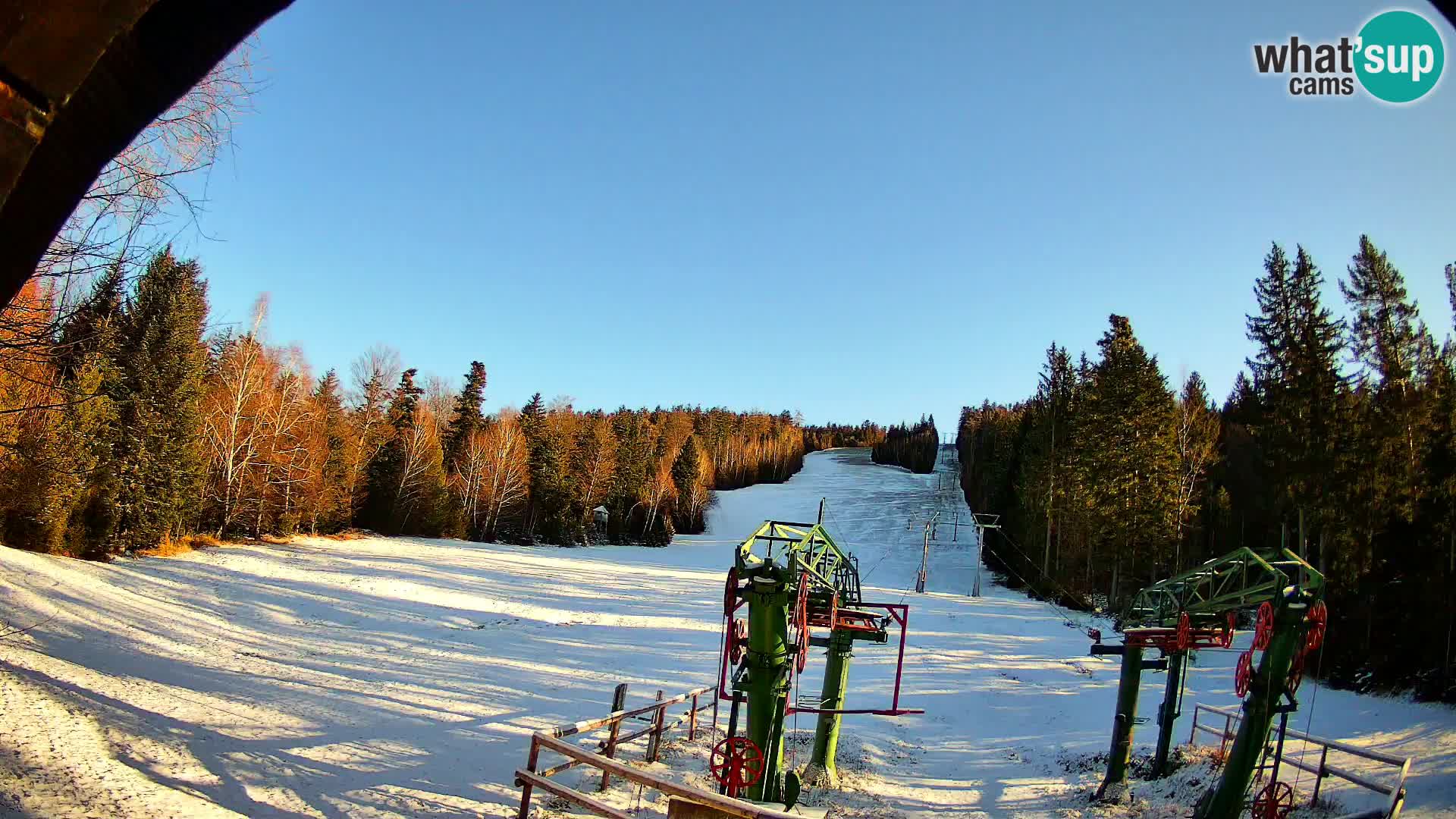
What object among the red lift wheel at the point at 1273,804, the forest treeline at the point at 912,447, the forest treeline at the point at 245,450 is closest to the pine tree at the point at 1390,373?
the red lift wheel at the point at 1273,804

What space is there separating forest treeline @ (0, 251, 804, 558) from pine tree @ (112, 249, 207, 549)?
A: 0.07 metres

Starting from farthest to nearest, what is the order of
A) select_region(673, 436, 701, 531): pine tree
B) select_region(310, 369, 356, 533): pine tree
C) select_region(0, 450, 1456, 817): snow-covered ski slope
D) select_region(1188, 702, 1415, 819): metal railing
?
select_region(673, 436, 701, 531): pine tree
select_region(310, 369, 356, 533): pine tree
select_region(0, 450, 1456, 817): snow-covered ski slope
select_region(1188, 702, 1415, 819): metal railing

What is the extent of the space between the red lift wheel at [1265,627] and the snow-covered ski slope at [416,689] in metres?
3.45

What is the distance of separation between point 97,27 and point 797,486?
103504 millimetres

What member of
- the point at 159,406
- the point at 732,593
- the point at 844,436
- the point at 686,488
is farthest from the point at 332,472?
the point at 844,436

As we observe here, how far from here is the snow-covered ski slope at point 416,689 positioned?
10.9 meters

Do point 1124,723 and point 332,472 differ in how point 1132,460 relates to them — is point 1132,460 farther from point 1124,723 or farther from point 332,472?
point 332,472

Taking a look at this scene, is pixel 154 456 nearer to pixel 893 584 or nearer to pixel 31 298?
pixel 31 298

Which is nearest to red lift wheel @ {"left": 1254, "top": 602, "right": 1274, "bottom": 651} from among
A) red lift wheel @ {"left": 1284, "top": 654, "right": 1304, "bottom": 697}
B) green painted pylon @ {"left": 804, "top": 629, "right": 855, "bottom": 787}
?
red lift wheel @ {"left": 1284, "top": 654, "right": 1304, "bottom": 697}

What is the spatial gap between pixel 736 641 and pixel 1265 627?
9.38 m

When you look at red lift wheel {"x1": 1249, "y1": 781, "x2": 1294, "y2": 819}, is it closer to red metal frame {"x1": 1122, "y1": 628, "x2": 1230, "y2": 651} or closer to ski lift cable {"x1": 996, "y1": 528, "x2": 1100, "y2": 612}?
red metal frame {"x1": 1122, "y1": 628, "x2": 1230, "y2": 651}

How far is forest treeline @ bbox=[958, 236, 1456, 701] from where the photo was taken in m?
22.3

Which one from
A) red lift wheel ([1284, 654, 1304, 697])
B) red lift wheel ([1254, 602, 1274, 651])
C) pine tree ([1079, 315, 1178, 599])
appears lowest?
red lift wheel ([1284, 654, 1304, 697])

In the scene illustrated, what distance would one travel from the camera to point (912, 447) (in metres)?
137
